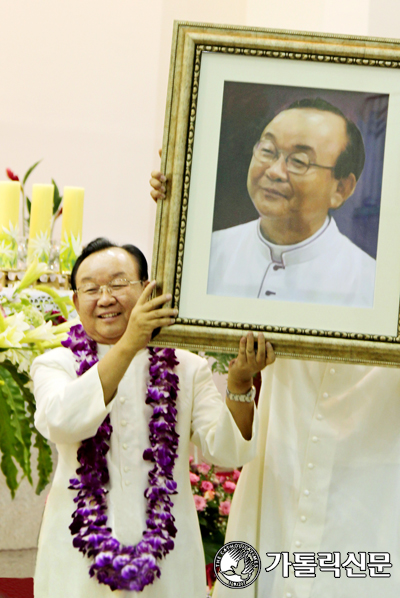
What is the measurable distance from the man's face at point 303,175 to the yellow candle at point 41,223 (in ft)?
5.45

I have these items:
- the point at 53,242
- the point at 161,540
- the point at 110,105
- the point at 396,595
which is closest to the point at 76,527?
the point at 161,540

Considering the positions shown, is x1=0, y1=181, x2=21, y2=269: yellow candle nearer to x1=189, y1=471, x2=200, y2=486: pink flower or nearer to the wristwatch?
x1=189, y1=471, x2=200, y2=486: pink flower

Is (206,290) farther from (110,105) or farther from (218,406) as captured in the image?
(110,105)

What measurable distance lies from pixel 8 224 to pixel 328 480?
72.7 inches

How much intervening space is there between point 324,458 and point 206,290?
54 centimetres

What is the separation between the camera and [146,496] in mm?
1792

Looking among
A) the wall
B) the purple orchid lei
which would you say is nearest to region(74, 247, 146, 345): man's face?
the purple orchid lei

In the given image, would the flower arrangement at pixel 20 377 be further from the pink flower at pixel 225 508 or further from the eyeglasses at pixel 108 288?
the pink flower at pixel 225 508

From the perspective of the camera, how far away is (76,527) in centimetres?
176

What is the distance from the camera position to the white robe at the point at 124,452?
1.74m

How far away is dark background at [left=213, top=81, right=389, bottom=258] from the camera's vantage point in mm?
1597

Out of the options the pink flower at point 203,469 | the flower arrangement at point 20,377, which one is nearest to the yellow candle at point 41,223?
the flower arrangement at point 20,377

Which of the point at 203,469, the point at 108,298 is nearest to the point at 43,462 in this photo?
the point at 108,298

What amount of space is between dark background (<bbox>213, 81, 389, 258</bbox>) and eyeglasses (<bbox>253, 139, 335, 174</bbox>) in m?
0.02
